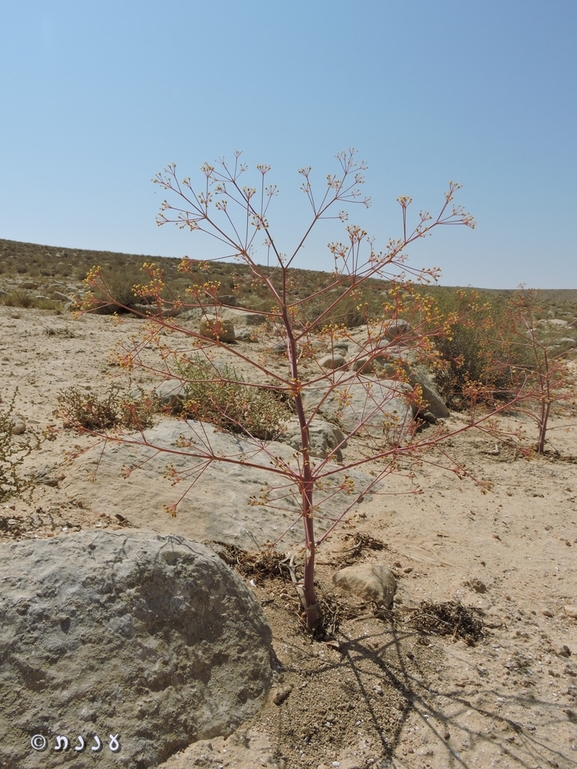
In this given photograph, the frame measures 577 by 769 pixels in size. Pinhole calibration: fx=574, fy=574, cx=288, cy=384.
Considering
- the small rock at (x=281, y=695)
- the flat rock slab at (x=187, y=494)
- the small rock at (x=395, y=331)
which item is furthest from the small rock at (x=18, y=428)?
the small rock at (x=281, y=695)

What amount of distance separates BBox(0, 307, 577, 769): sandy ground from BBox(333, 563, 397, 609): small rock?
76 mm

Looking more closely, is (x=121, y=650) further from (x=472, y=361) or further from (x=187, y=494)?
(x=472, y=361)

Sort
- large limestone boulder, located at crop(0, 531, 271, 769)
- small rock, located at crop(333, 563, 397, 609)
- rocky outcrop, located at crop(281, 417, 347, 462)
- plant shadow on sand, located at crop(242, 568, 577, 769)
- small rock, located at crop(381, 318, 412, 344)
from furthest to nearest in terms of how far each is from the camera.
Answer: rocky outcrop, located at crop(281, 417, 347, 462)
small rock, located at crop(333, 563, 397, 609)
small rock, located at crop(381, 318, 412, 344)
plant shadow on sand, located at crop(242, 568, 577, 769)
large limestone boulder, located at crop(0, 531, 271, 769)

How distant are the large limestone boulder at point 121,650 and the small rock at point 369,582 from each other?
76 cm

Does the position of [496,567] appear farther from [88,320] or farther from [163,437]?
[88,320]

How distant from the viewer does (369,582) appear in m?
3.01

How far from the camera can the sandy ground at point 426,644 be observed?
6.84 ft

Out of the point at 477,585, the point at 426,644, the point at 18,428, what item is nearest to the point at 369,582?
the point at 426,644

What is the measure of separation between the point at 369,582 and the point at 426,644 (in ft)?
1.40

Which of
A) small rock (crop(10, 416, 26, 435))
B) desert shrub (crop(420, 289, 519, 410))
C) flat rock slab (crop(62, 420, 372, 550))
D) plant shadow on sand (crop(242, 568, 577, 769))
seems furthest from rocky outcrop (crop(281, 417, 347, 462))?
desert shrub (crop(420, 289, 519, 410))

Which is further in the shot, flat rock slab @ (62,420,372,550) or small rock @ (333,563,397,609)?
flat rock slab @ (62,420,372,550)

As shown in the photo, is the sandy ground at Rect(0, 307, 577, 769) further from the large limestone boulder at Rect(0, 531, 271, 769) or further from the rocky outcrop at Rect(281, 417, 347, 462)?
the rocky outcrop at Rect(281, 417, 347, 462)

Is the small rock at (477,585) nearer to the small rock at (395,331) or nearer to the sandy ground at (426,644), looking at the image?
the sandy ground at (426,644)

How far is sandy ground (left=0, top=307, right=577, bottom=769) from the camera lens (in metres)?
2.08
